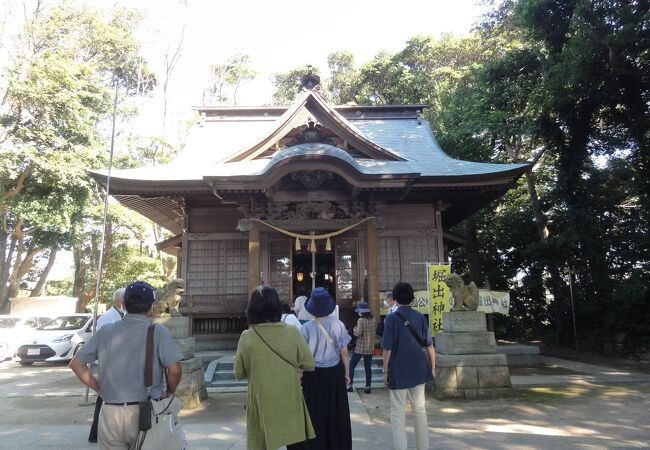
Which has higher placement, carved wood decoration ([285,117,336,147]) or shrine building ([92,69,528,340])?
carved wood decoration ([285,117,336,147])

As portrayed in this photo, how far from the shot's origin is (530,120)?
1502cm

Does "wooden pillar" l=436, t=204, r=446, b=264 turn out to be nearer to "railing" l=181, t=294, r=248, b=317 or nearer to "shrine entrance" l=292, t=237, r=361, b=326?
"shrine entrance" l=292, t=237, r=361, b=326

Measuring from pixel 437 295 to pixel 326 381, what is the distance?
6.90m

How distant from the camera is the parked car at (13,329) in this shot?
14.4 meters

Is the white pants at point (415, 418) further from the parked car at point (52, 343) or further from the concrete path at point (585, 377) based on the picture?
the parked car at point (52, 343)

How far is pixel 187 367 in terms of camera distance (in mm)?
6727

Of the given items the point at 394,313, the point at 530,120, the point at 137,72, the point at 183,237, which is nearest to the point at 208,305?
the point at 183,237

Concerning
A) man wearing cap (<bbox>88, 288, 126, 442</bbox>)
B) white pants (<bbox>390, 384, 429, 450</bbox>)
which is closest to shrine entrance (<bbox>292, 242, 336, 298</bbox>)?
man wearing cap (<bbox>88, 288, 126, 442</bbox>)

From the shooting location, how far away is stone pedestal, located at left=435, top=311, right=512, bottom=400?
6.88m

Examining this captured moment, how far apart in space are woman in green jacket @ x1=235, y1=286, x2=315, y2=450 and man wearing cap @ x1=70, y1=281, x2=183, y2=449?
489 mm

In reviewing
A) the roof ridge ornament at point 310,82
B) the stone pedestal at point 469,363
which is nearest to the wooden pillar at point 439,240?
the stone pedestal at point 469,363

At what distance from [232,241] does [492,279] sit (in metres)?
12.4

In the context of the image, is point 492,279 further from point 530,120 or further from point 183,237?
point 183,237

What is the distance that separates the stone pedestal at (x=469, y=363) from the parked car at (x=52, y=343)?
11.0 metres
